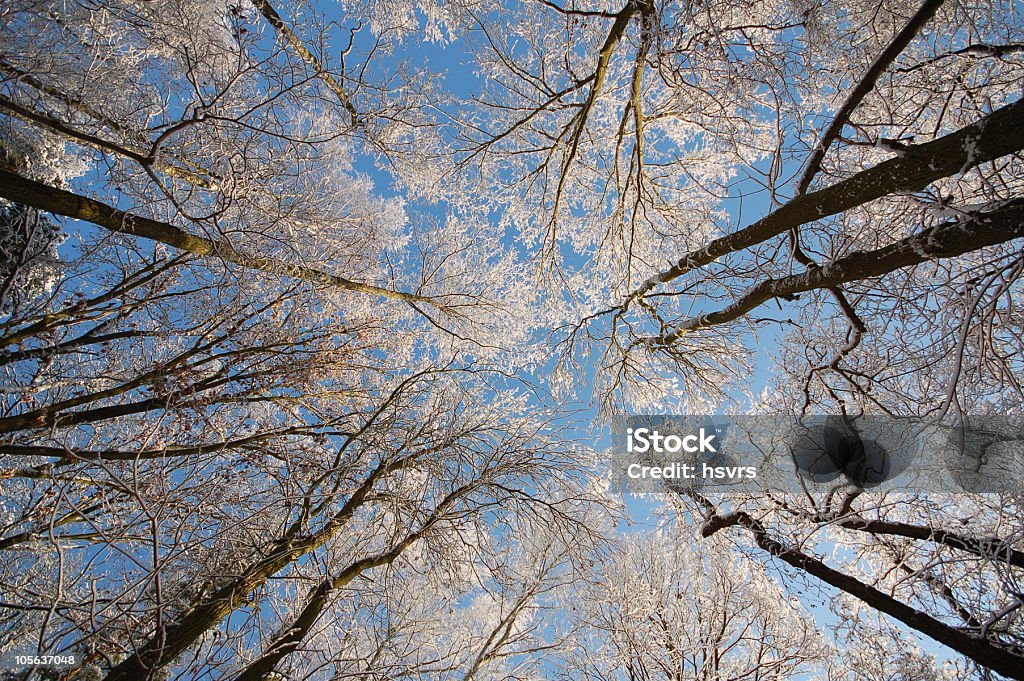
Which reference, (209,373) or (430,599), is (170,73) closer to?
(209,373)

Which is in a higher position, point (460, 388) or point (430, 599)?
point (460, 388)

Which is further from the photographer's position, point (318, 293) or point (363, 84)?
point (318, 293)

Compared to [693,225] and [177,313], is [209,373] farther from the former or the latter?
[693,225]

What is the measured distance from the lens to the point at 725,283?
12.0 feet

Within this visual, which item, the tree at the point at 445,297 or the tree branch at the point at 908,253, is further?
the tree at the point at 445,297

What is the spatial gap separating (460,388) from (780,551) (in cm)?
292

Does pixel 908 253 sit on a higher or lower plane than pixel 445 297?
lower

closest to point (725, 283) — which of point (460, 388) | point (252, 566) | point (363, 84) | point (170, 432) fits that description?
point (460, 388)

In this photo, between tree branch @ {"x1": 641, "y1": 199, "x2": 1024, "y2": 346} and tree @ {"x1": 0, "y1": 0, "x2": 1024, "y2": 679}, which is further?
tree @ {"x1": 0, "y1": 0, "x2": 1024, "y2": 679}

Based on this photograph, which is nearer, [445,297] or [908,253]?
[908,253]

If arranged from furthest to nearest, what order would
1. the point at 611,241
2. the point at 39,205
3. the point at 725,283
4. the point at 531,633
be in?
the point at 531,633, the point at 611,241, the point at 725,283, the point at 39,205

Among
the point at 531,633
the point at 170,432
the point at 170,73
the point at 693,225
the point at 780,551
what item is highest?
the point at 170,73

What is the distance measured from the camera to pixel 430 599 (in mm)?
5797

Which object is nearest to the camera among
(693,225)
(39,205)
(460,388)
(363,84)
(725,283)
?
(39,205)
